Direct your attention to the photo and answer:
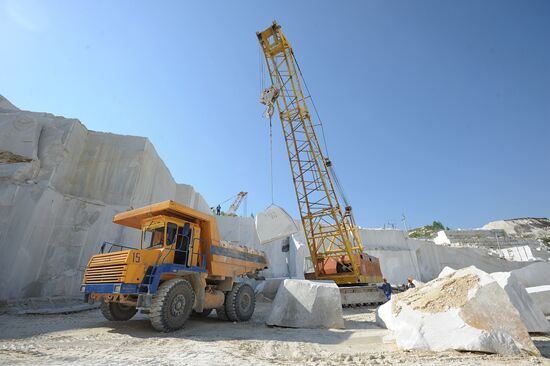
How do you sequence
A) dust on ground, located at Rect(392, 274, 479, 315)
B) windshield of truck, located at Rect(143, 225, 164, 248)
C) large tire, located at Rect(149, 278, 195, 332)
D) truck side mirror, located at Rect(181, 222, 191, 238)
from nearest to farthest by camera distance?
1. dust on ground, located at Rect(392, 274, 479, 315)
2. large tire, located at Rect(149, 278, 195, 332)
3. windshield of truck, located at Rect(143, 225, 164, 248)
4. truck side mirror, located at Rect(181, 222, 191, 238)

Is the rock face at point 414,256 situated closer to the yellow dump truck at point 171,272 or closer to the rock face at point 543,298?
the rock face at point 543,298

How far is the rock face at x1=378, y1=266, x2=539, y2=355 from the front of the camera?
4.07 m

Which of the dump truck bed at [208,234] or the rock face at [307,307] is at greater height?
the dump truck bed at [208,234]

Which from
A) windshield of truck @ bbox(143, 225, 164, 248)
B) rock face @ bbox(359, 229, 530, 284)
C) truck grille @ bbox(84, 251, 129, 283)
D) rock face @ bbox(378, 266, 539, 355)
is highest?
rock face @ bbox(359, 229, 530, 284)

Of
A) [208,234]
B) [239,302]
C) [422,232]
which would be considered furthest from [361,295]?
[422,232]

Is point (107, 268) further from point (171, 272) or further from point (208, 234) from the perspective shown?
point (208, 234)

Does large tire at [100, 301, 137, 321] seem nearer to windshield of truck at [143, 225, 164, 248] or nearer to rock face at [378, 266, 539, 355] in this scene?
windshield of truck at [143, 225, 164, 248]

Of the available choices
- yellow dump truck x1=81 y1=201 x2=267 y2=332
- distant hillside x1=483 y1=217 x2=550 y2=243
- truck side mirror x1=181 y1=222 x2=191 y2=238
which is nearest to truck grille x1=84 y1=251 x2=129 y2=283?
yellow dump truck x1=81 y1=201 x2=267 y2=332

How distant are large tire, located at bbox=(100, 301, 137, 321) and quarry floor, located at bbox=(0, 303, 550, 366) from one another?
262 mm

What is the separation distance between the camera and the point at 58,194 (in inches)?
511

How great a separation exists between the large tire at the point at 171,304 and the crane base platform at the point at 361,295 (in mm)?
7846

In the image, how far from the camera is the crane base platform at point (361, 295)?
41.3 ft

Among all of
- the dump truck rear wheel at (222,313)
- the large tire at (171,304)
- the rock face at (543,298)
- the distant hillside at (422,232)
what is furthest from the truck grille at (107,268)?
the distant hillside at (422,232)

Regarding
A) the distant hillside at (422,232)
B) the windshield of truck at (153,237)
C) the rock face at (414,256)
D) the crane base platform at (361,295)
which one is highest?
the distant hillside at (422,232)
